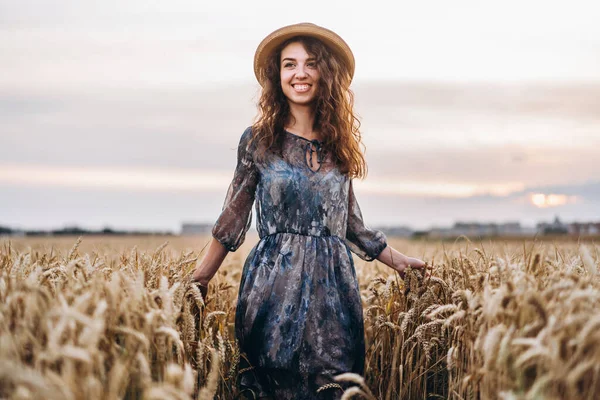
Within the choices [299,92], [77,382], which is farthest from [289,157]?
[77,382]

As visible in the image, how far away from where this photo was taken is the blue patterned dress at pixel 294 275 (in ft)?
11.0

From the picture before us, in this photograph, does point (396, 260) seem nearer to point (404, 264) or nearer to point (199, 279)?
point (404, 264)

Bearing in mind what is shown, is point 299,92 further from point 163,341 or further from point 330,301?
point 163,341

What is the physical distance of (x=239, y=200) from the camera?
12.0 ft

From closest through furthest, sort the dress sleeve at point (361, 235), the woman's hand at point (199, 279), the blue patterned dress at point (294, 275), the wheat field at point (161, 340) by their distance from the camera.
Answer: the wheat field at point (161, 340)
the blue patterned dress at point (294, 275)
the woman's hand at point (199, 279)
the dress sleeve at point (361, 235)

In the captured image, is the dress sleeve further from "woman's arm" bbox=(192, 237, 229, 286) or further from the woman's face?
"woman's arm" bbox=(192, 237, 229, 286)

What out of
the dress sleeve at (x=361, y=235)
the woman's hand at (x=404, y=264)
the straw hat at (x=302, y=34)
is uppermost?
the straw hat at (x=302, y=34)

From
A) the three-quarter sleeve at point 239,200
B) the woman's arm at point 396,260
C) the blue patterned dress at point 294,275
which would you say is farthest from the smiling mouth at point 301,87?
the woman's arm at point 396,260

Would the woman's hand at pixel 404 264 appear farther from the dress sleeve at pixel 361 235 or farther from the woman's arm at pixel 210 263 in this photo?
the woman's arm at pixel 210 263

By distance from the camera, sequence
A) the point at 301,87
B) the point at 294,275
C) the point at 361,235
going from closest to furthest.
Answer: the point at 294,275 < the point at 301,87 < the point at 361,235

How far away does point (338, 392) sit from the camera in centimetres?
343

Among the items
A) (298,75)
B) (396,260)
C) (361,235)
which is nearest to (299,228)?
(361,235)

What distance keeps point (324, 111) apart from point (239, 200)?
728mm

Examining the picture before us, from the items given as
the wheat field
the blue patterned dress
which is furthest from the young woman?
the wheat field
